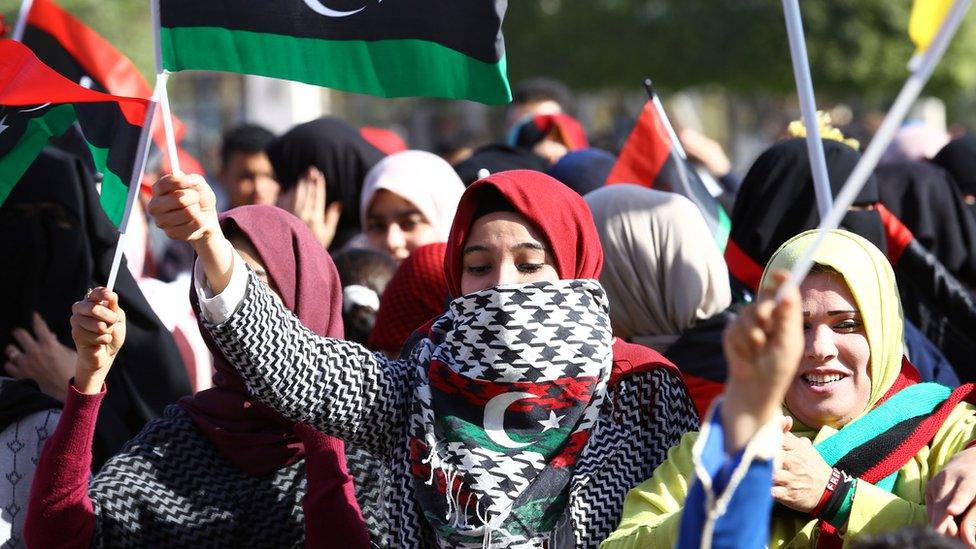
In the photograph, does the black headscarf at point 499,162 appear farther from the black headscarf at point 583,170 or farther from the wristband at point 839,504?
the wristband at point 839,504

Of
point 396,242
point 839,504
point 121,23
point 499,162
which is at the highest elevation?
point 121,23

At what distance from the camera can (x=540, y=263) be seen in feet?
10.1

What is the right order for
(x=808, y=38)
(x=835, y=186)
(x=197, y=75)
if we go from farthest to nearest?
(x=197, y=75) < (x=808, y=38) < (x=835, y=186)

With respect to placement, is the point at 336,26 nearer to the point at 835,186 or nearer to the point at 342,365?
the point at 342,365

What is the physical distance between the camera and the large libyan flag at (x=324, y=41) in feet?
10.5

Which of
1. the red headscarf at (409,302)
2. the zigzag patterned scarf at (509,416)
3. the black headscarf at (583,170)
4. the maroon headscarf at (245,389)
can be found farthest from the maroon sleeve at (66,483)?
the black headscarf at (583,170)

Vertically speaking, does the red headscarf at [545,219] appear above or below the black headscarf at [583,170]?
below

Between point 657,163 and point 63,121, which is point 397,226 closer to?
point 657,163

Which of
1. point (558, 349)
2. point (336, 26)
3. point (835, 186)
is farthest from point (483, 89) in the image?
point (835, 186)

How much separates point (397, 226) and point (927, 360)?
1.99m

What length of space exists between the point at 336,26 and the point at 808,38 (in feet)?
72.4

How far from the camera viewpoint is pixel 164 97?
3080mm

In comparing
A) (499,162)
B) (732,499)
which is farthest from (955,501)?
(499,162)

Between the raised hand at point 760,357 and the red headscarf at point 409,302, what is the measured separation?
1.90 metres
